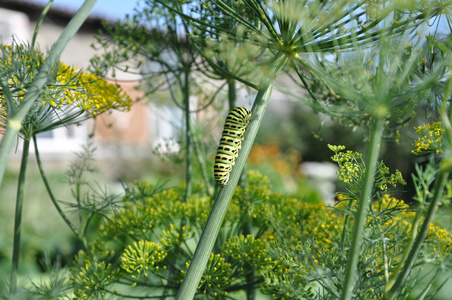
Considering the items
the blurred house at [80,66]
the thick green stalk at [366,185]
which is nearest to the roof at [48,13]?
the blurred house at [80,66]

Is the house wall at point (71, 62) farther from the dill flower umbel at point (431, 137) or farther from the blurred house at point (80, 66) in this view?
the dill flower umbel at point (431, 137)

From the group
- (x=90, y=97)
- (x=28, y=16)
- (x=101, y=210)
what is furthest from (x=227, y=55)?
(x=28, y=16)

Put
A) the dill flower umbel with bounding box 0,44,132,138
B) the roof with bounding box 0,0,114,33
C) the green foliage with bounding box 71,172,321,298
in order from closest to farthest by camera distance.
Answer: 1. the dill flower umbel with bounding box 0,44,132,138
2. the green foliage with bounding box 71,172,321,298
3. the roof with bounding box 0,0,114,33

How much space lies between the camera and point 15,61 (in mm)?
980

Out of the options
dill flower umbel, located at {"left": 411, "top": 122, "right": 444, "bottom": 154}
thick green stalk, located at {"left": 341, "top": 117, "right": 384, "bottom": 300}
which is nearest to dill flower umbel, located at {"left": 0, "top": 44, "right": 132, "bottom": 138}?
thick green stalk, located at {"left": 341, "top": 117, "right": 384, "bottom": 300}

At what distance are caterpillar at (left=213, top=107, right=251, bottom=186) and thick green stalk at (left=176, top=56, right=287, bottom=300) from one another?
2.2 inches

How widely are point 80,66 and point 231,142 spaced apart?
8.11 metres

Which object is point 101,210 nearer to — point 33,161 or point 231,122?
point 231,122

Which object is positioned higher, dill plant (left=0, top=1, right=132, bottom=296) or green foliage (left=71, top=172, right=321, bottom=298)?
dill plant (left=0, top=1, right=132, bottom=296)

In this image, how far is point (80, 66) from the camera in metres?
8.34

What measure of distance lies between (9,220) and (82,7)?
456 centimetres

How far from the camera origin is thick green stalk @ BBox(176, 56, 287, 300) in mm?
853

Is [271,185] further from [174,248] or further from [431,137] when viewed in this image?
[431,137]

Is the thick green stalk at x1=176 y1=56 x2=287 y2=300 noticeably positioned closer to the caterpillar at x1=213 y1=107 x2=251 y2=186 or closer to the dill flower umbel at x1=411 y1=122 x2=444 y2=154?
the caterpillar at x1=213 y1=107 x2=251 y2=186
